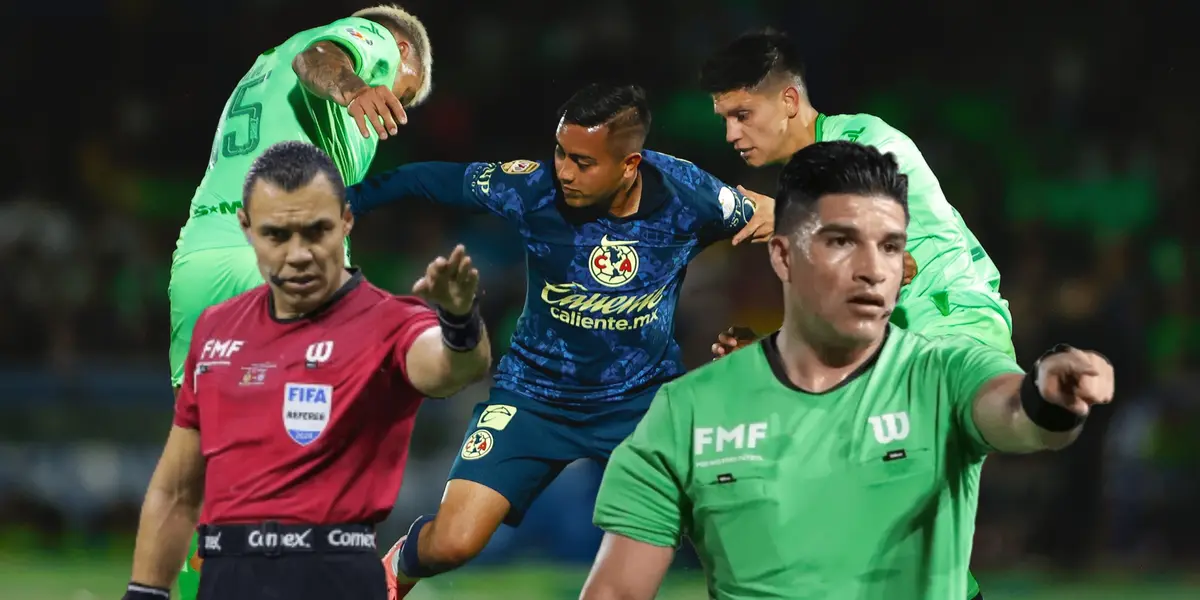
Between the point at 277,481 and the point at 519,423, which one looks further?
the point at 519,423

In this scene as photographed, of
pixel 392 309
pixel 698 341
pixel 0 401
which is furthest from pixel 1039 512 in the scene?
pixel 392 309

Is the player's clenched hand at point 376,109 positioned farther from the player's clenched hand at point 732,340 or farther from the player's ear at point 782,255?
the player's ear at point 782,255

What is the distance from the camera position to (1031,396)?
3.14m

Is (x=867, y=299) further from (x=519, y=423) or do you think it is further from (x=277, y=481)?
(x=519, y=423)

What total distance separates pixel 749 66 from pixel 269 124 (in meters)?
1.87

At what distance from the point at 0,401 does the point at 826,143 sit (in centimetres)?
942

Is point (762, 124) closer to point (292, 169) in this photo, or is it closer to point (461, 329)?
point (292, 169)

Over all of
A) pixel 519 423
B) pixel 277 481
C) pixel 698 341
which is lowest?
pixel 698 341

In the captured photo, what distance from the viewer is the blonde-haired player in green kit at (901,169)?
591 cm

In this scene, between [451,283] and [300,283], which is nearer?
[451,283]

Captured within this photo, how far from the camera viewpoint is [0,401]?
38.9 feet

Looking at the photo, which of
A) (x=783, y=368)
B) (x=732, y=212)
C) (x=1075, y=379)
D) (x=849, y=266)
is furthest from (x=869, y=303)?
(x=732, y=212)

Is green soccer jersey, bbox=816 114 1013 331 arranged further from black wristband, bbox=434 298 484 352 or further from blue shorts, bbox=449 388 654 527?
black wristband, bbox=434 298 484 352

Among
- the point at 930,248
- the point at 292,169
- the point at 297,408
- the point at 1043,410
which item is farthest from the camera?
the point at 930,248
